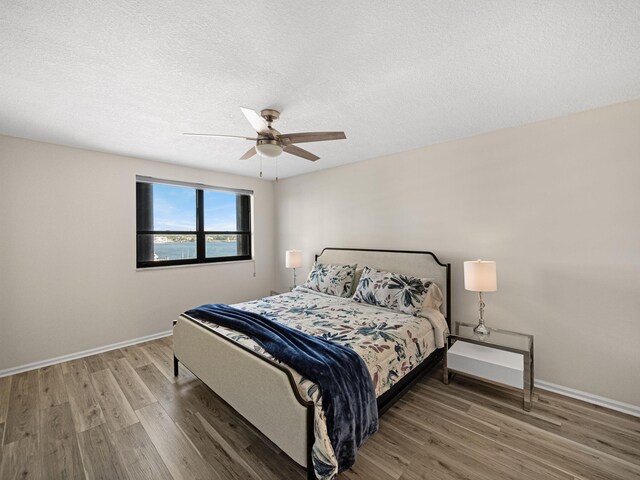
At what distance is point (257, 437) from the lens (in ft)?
6.29

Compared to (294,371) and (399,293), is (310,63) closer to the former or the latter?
(294,371)

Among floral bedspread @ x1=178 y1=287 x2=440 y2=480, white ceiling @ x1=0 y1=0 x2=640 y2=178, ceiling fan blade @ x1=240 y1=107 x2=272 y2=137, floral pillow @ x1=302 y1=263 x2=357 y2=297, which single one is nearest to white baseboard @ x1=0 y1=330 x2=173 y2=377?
floral bedspread @ x1=178 y1=287 x2=440 y2=480

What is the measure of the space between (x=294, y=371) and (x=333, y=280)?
1918 millimetres

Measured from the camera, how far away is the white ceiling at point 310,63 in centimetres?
132

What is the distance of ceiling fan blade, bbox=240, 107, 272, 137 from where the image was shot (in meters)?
1.81

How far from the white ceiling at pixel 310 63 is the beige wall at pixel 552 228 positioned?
0.31 metres

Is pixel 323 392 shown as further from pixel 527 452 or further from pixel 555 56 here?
pixel 555 56

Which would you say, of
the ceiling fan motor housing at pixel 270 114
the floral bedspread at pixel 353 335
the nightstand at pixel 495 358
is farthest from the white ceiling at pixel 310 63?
the nightstand at pixel 495 358

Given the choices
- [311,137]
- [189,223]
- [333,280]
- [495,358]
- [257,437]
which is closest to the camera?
[257,437]

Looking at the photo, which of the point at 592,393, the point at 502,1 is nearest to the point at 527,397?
the point at 592,393

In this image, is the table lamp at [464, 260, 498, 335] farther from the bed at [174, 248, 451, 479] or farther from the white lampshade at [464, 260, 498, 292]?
the bed at [174, 248, 451, 479]

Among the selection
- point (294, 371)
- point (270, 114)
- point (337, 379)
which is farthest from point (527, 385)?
point (270, 114)

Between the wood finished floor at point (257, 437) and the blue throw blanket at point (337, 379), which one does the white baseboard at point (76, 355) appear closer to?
the wood finished floor at point (257, 437)

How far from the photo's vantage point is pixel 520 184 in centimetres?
263
